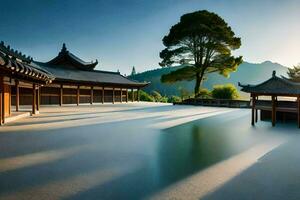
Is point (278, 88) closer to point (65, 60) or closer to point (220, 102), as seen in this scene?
point (220, 102)

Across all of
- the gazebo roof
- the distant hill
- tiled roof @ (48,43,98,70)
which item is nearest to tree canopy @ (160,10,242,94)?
tiled roof @ (48,43,98,70)

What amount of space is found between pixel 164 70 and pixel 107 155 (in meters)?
114

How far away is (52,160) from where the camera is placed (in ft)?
19.3

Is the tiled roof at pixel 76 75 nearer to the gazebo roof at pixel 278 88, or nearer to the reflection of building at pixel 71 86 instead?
the reflection of building at pixel 71 86

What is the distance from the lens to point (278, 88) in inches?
507

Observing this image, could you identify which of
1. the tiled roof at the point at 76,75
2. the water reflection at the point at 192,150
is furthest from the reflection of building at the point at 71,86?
the water reflection at the point at 192,150

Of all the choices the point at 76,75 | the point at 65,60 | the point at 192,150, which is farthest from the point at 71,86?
the point at 192,150

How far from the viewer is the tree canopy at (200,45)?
31438 mm

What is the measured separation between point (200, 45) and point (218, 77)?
9588cm

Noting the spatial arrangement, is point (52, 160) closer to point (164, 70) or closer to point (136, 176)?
point (136, 176)

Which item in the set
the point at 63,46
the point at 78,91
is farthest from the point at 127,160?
the point at 63,46

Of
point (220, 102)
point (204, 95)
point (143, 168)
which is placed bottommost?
point (143, 168)

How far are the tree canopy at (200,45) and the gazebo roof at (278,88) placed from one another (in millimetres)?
18636

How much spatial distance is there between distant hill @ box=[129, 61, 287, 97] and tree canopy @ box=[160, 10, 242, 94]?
61733 millimetres
